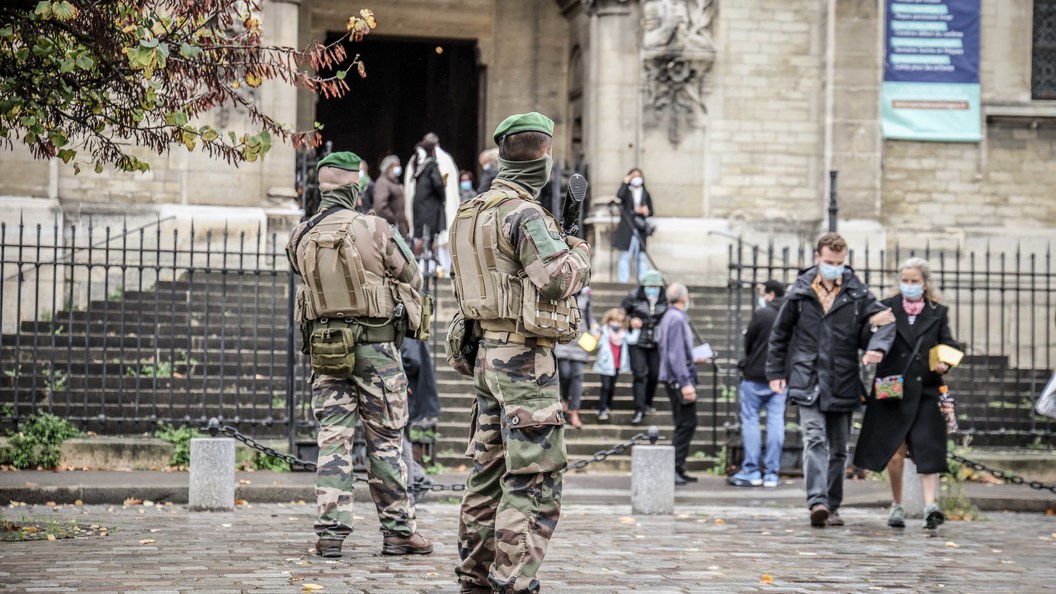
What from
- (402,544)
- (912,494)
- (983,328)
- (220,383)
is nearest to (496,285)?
(402,544)

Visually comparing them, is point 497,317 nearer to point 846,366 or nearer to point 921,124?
point 846,366

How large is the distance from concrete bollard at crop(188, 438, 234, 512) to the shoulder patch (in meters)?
5.27

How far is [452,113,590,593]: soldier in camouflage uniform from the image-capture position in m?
6.11

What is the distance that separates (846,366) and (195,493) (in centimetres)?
466

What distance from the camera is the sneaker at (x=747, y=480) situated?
13.8m

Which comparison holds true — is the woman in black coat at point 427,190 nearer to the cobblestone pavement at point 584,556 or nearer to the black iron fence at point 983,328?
the black iron fence at point 983,328

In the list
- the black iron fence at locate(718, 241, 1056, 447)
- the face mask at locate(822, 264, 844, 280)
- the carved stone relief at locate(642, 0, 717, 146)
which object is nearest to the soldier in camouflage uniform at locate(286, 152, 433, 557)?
the face mask at locate(822, 264, 844, 280)

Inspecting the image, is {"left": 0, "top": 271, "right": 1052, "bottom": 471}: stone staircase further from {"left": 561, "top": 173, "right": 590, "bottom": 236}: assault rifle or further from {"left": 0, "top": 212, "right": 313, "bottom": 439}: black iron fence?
{"left": 561, "top": 173, "right": 590, "bottom": 236}: assault rifle

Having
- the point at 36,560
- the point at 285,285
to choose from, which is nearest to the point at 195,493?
the point at 36,560

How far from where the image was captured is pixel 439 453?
47.5 ft

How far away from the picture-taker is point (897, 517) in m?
10.7

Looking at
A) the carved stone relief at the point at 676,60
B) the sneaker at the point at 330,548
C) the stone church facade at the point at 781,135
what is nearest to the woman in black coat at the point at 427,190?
the stone church facade at the point at 781,135

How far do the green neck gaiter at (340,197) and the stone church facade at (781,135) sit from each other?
12431 mm

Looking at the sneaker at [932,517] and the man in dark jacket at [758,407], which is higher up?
the man in dark jacket at [758,407]
